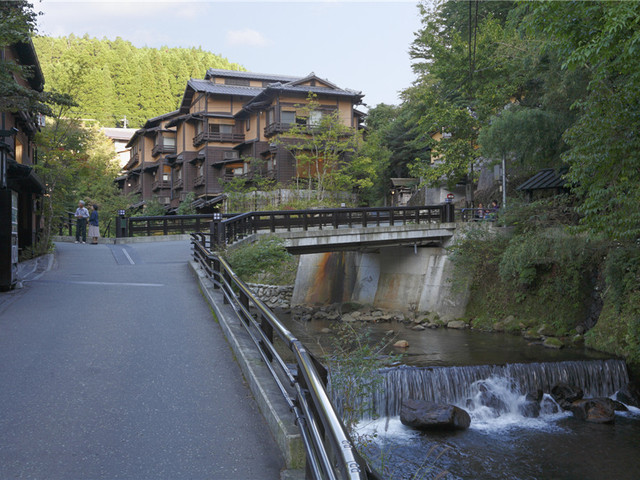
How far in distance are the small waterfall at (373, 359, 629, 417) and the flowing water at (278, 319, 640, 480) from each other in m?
0.03

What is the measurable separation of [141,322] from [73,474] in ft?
18.2

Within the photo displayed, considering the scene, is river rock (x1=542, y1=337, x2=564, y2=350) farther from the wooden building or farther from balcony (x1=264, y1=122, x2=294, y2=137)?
balcony (x1=264, y1=122, x2=294, y2=137)

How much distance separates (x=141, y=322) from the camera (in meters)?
9.71

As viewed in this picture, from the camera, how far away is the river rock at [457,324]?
21898mm

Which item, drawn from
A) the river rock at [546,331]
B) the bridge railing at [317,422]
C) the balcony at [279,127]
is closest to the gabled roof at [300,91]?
the balcony at [279,127]

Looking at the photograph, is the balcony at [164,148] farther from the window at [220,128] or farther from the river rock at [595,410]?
the river rock at [595,410]

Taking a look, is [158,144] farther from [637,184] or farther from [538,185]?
[637,184]

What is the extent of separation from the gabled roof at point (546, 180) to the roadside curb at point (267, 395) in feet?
61.7

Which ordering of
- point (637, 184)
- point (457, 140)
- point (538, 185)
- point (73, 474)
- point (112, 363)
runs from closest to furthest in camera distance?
point (73, 474) < point (112, 363) < point (637, 184) < point (538, 185) < point (457, 140)

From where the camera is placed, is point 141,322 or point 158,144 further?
point 158,144

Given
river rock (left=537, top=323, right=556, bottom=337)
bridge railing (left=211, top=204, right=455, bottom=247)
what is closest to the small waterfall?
river rock (left=537, top=323, right=556, bottom=337)

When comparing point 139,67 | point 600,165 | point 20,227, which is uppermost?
point 139,67

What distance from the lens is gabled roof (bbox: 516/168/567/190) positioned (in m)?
23.7

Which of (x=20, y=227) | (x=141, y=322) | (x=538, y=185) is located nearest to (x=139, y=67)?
(x=20, y=227)
